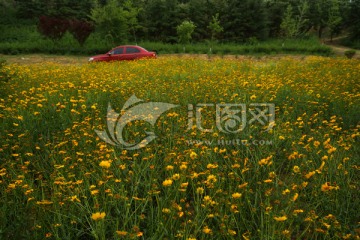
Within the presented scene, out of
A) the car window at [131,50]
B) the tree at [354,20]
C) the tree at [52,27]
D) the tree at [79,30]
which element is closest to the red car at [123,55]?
the car window at [131,50]

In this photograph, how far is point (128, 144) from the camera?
3.31 metres

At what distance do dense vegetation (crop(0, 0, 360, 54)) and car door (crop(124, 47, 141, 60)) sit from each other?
9157mm

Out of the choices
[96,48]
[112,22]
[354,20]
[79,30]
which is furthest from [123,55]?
[354,20]

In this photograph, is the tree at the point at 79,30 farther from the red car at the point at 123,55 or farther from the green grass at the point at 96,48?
the red car at the point at 123,55

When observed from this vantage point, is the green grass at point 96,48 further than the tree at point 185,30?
No

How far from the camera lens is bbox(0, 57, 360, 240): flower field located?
205 centimetres

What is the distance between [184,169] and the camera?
2.31 metres

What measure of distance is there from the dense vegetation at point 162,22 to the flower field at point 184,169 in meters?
18.5

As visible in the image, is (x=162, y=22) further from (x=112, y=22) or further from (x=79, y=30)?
(x=79, y=30)

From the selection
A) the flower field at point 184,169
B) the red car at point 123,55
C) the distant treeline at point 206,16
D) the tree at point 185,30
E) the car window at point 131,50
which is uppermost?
the distant treeline at point 206,16

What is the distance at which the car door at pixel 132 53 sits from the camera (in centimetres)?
1370

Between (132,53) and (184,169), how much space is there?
1241 cm

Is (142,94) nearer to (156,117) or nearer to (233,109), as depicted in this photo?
(156,117)

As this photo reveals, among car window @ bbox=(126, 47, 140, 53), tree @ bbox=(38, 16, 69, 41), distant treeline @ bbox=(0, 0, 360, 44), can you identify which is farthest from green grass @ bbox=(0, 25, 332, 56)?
car window @ bbox=(126, 47, 140, 53)
